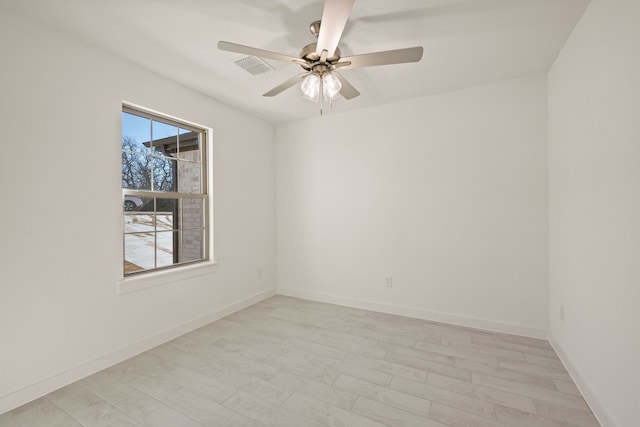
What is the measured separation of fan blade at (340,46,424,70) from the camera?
1580mm

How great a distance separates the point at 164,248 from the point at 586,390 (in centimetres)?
364

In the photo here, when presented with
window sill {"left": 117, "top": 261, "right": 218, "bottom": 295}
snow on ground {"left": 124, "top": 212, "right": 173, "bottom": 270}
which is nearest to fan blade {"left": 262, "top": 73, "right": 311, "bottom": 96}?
snow on ground {"left": 124, "top": 212, "right": 173, "bottom": 270}

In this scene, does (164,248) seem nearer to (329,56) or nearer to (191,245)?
(191,245)

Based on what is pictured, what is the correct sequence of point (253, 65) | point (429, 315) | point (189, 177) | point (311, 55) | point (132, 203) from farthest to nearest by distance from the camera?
point (429, 315) < point (189, 177) < point (132, 203) < point (253, 65) < point (311, 55)

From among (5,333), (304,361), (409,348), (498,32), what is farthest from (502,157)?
(5,333)

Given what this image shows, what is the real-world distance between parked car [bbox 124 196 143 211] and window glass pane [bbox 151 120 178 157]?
1.79ft

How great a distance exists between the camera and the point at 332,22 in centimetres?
141

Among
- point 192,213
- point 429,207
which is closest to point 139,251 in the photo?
point 192,213

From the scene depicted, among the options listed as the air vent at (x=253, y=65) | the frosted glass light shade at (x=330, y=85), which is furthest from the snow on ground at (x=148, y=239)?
the frosted glass light shade at (x=330, y=85)

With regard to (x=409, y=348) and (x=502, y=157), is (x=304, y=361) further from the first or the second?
(x=502, y=157)

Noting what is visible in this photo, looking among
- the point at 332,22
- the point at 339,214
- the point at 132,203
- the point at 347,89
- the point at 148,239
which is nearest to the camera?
the point at 332,22

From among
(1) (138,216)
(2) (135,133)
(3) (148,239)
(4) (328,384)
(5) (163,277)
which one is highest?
(2) (135,133)

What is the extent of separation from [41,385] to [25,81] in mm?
2092

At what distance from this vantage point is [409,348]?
255cm
